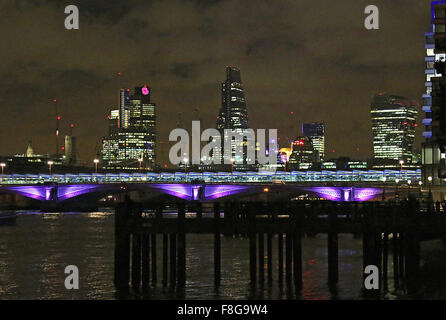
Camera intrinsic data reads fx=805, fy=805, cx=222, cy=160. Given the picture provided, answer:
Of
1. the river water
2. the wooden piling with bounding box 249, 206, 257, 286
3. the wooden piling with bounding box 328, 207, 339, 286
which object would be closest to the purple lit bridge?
the river water

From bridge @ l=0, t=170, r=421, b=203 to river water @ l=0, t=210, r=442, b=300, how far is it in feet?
174

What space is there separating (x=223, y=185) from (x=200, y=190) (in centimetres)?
434

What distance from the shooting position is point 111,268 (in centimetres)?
5534

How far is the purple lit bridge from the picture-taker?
13839 centimetres

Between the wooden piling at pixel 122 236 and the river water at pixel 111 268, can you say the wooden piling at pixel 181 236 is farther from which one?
the wooden piling at pixel 122 236

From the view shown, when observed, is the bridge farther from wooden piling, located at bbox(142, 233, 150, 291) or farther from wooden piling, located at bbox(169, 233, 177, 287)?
wooden piling, located at bbox(142, 233, 150, 291)

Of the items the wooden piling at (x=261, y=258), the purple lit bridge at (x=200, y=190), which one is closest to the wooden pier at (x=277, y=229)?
the wooden piling at (x=261, y=258)

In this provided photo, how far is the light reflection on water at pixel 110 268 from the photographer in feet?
139

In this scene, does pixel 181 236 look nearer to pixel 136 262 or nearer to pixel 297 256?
pixel 136 262

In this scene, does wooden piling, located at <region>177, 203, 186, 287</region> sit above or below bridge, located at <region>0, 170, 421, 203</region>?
below

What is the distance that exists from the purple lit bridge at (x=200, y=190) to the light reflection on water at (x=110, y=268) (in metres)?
52.0

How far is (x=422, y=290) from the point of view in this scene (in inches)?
1596
